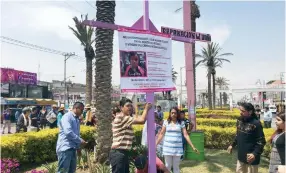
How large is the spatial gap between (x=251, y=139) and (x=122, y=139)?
2112mm

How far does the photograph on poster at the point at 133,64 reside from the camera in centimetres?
370

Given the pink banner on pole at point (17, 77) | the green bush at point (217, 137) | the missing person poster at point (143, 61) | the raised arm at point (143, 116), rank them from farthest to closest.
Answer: the pink banner on pole at point (17, 77) < the green bush at point (217, 137) < the raised arm at point (143, 116) < the missing person poster at point (143, 61)

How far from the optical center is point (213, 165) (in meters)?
7.85

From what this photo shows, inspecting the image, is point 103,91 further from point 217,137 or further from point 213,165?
point 217,137

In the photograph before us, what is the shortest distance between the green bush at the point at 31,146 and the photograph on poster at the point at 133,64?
5.04 metres

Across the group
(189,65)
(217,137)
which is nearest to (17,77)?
(217,137)

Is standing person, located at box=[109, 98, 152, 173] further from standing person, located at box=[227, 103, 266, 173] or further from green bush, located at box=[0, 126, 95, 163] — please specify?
green bush, located at box=[0, 126, 95, 163]

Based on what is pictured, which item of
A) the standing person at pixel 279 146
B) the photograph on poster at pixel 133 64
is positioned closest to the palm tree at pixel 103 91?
the photograph on poster at pixel 133 64

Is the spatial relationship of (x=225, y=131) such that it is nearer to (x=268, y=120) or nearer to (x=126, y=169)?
(x=126, y=169)

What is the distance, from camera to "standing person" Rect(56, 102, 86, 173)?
207 inches

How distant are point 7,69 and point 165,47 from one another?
37363 mm

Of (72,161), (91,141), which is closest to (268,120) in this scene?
(91,141)

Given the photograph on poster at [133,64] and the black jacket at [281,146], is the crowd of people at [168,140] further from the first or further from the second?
the photograph on poster at [133,64]

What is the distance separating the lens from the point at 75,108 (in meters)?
5.42
